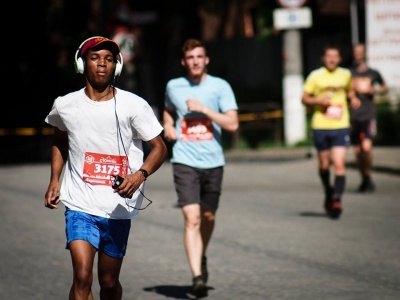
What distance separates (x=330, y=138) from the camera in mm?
13531

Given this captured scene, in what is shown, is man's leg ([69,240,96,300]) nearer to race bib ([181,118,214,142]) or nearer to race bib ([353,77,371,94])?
race bib ([181,118,214,142])

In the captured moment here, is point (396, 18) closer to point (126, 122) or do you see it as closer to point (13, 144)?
point (13, 144)

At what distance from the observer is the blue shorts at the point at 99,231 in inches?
252

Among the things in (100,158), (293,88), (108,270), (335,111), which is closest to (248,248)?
(335,111)

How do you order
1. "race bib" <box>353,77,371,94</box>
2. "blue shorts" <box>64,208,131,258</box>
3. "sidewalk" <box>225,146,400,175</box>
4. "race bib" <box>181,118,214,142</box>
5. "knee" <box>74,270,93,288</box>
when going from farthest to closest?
"sidewalk" <box>225,146,400,175</box>
"race bib" <box>353,77,371,94</box>
"race bib" <box>181,118,214,142</box>
"blue shorts" <box>64,208,131,258</box>
"knee" <box>74,270,93,288</box>

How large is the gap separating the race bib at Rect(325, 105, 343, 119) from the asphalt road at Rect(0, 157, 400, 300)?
3.86ft

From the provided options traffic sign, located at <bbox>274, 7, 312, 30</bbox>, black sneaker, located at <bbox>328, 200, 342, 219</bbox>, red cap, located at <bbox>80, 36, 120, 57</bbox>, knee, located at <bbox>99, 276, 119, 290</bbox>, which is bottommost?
black sneaker, located at <bbox>328, 200, 342, 219</bbox>

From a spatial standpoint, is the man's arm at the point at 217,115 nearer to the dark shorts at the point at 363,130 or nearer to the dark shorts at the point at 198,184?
the dark shorts at the point at 198,184

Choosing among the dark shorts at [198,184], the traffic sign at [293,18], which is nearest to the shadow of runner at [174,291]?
the dark shorts at [198,184]

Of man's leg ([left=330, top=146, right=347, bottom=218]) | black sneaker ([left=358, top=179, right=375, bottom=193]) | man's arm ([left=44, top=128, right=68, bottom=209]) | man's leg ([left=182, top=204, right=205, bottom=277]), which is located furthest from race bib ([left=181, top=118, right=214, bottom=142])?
black sneaker ([left=358, top=179, right=375, bottom=193])

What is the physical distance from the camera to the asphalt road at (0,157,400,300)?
28.8 feet

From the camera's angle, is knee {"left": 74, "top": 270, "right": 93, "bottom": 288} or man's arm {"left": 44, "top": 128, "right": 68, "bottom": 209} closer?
knee {"left": 74, "top": 270, "right": 93, "bottom": 288}

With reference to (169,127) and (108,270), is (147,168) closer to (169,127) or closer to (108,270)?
(108,270)

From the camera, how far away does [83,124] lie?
6.40 metres
